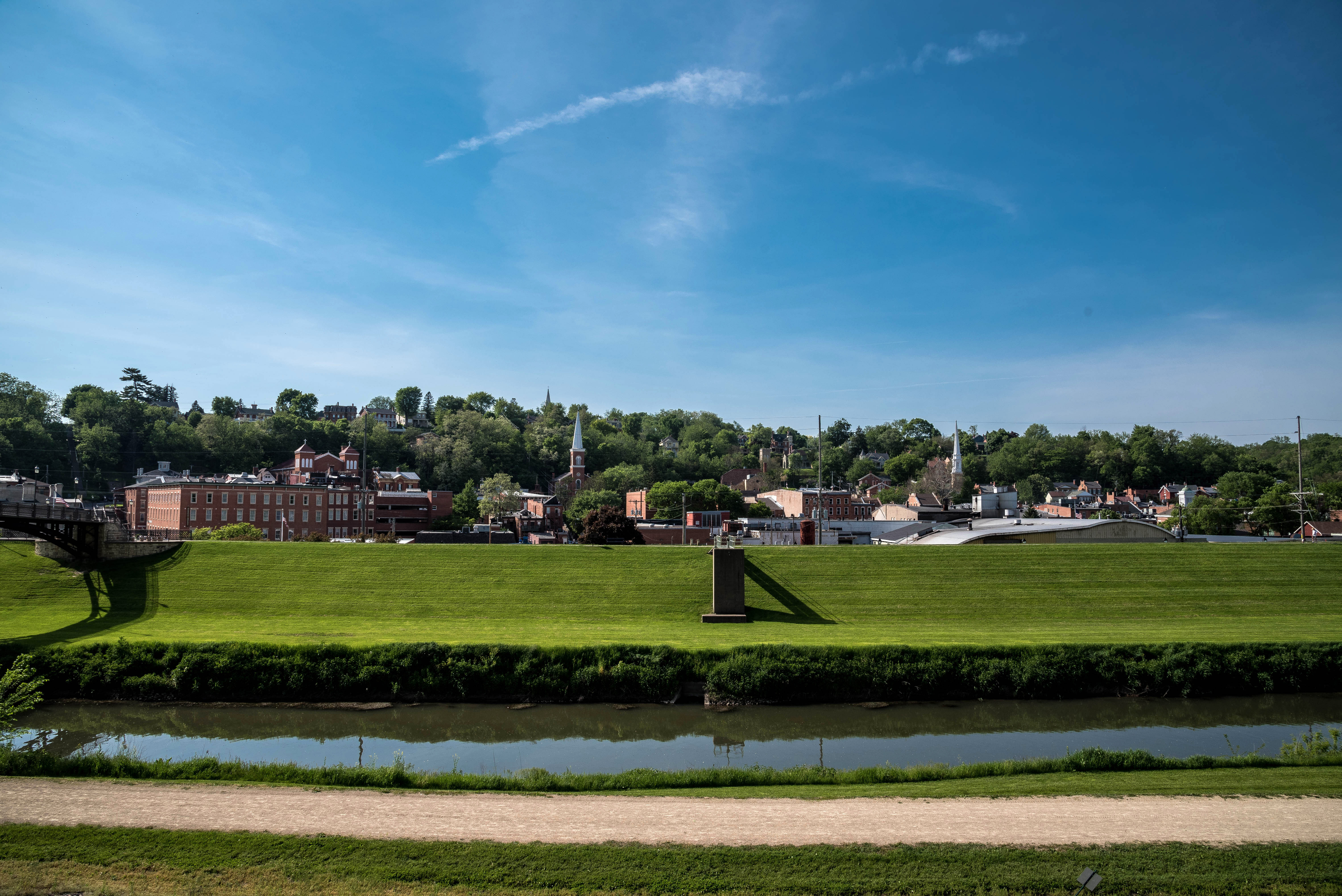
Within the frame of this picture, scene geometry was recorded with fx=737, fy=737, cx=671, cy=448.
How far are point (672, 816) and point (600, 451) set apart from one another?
11424 centimetres

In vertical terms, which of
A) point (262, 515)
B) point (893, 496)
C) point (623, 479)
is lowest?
point (893, 496)

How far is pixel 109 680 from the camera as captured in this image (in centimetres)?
2073

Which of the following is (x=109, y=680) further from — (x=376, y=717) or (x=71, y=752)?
(x=376, y=717)

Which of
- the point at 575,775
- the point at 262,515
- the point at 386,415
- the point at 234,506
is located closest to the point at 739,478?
the point at 262,515

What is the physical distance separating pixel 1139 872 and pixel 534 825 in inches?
311

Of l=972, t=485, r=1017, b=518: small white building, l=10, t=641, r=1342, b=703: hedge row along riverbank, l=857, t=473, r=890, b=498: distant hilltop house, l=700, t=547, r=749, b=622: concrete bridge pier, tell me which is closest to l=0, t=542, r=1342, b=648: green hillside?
l=700, t=547, r=749, b=622: concrete bridge pier

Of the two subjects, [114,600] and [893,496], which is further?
[893,496]

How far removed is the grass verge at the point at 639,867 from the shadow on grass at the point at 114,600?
650 inches

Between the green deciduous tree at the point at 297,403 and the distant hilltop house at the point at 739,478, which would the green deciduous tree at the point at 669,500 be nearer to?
Result: the distant hilltop house at the point at 739,478

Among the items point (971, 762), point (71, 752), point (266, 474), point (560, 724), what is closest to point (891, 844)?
point (971, 762)

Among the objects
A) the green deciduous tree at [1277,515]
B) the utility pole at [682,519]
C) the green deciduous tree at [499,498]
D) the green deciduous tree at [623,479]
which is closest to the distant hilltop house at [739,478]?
the green deciduous tree at [623,479]

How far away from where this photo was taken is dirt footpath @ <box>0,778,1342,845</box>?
10.2 meters

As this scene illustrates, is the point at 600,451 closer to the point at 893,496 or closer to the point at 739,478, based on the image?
the point at 739,478

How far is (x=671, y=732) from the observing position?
1833 cm
